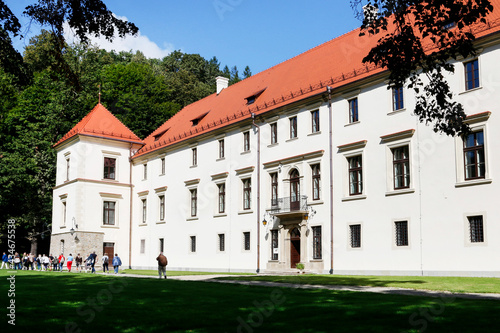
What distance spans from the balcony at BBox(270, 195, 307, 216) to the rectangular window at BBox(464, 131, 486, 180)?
32.1 feet

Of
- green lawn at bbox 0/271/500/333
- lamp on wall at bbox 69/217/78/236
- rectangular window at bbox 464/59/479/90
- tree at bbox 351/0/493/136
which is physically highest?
rectangular window at bbox 464/59/479/90

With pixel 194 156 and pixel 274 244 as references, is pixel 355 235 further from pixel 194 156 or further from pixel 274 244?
pixel 194 156

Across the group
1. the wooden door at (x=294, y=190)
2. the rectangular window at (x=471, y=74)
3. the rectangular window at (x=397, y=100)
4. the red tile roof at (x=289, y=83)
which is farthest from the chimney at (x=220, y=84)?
the rectangular window at (x=471, y=74)

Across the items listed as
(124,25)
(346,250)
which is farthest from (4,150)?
(124,25)

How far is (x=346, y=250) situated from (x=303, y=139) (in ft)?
23.0

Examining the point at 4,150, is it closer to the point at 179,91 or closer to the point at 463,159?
the point at 179,91

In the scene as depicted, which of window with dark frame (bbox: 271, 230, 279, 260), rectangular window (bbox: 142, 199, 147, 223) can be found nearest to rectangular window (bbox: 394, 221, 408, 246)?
window with dark frame (bbox: 271, 230, 279, 260)

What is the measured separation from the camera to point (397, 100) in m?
27.9

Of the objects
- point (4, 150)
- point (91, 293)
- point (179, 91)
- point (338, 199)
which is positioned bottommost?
point (91, 293)

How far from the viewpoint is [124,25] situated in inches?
392

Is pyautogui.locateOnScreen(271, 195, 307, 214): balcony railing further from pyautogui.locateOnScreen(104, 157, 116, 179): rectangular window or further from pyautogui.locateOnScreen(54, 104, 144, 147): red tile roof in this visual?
pyautogui.locateOnScreen(54, 104, 144, 147): red tile roof

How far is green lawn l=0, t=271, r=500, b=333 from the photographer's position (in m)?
9.80

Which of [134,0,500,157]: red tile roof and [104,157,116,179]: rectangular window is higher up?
[134,0,500,157]: red tile roof

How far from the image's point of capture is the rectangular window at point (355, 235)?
28.9m
